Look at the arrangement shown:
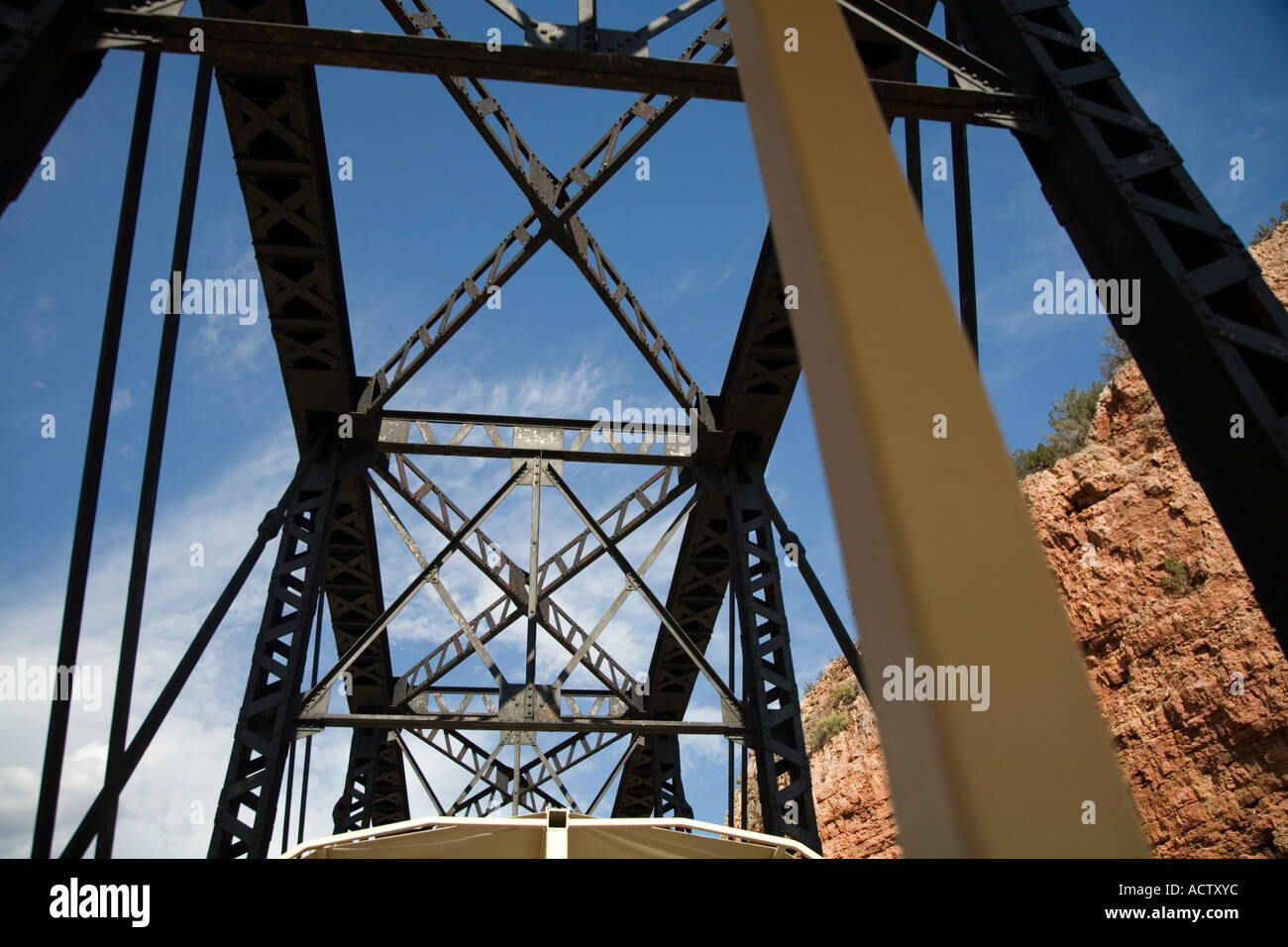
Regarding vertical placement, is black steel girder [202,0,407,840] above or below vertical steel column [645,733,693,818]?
above

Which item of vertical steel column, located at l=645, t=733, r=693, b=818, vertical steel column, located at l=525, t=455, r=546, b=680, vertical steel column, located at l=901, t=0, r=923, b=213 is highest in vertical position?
vertical steel column, located at l=901, t=0, r=923, b=213

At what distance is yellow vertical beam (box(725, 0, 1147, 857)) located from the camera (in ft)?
5.34

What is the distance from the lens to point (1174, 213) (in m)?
5.36

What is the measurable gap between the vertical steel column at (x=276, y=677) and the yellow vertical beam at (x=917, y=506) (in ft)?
27.6

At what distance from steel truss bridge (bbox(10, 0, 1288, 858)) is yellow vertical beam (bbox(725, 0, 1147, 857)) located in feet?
0.04

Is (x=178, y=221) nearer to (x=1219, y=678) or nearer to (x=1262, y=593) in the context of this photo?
(x=1262, y=593)

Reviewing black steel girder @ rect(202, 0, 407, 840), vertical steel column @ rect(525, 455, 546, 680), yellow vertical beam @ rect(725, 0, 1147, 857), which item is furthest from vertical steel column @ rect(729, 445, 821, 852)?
yellow vertical beam @ rect(725, 0, 1147, 857)

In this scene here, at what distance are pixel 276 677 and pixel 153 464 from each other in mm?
5062

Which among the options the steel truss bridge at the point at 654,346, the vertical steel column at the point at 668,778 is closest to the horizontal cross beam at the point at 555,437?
the steel truss bridge at the point at 654,346

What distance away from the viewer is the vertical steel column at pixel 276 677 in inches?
355

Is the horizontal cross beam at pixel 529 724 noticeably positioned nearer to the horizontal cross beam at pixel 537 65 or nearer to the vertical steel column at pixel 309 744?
the vertical steel column at pixel 309 744

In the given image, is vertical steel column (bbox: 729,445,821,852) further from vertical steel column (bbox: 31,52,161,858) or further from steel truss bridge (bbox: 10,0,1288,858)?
vertical steel column (bbox: 31,52,161,858)

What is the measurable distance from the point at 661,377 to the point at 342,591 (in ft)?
21.3

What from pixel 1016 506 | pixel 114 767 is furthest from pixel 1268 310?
pixel 114 767
